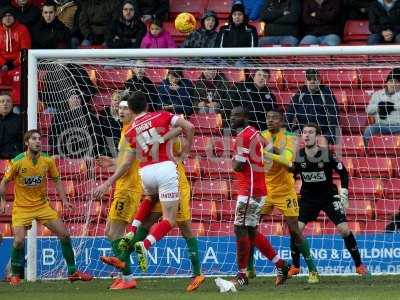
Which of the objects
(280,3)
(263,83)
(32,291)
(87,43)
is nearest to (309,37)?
(280,3)

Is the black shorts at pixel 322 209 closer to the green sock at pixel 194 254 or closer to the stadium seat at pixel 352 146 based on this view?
the green sock at pixel 194 254

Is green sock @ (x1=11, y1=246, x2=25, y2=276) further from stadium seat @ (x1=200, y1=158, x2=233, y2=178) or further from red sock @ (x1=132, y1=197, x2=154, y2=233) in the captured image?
stadium seat @ (x1=200, y1=158, x2=233, y2=178)

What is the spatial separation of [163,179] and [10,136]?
471cm

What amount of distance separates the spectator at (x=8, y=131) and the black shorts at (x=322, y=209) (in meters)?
4.35

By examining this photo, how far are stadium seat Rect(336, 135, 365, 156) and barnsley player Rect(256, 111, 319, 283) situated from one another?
1.76 meters

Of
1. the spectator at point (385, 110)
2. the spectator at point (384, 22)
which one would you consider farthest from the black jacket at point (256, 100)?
the spectator at point (384, 22)

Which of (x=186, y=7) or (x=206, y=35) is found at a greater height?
(x=186, y=7)

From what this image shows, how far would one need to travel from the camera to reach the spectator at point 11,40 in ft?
58.6

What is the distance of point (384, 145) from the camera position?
15445 mm

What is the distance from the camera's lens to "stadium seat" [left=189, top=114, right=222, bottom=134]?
15570 mm

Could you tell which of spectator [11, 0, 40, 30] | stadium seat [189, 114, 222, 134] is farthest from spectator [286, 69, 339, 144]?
spectator [11, 0, 40, 30]

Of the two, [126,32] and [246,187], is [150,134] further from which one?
[126,32]

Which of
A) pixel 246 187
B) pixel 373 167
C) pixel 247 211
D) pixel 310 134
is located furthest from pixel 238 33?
pixel 247 211

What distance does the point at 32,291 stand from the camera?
42.4 feet
